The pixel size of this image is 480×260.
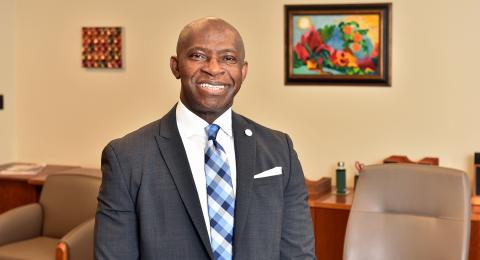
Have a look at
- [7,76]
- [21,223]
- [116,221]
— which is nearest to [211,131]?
[116,221]

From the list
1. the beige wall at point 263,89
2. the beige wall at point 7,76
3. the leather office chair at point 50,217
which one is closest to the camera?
the beige wall at point 263,89

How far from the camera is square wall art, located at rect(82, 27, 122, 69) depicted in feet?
15.1

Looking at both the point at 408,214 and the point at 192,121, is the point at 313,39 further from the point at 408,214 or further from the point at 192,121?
the point at 192,121

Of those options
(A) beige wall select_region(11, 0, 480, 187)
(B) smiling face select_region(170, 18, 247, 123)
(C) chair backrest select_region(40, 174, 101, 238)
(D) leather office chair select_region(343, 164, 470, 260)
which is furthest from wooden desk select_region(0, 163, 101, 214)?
(B) smiling face select_region(170, 18, 247, 123)

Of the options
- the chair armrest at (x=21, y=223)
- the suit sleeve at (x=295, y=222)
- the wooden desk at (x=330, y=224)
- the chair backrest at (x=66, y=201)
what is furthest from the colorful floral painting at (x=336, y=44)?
the suit sleeve at (x=295, y=222)

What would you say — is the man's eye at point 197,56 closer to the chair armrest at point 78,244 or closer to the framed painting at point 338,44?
the chair armrest at point 78,244

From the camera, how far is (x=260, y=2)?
14.0 feet

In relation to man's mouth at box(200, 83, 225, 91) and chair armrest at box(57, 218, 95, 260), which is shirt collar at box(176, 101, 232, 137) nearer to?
man's mouth at box(200, 83, 225, 91)

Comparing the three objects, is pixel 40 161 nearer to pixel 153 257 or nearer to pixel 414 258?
pixel 414 258

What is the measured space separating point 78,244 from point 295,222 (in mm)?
2169

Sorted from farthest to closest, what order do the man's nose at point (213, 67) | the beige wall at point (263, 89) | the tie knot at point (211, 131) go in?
the beige wall at point (263, 89)
the tie knot at point (211, 131)
the man's nose at point (213, 67)

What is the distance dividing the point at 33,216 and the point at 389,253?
2126 mm

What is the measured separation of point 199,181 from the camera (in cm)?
171

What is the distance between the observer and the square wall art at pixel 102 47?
15.1ft
